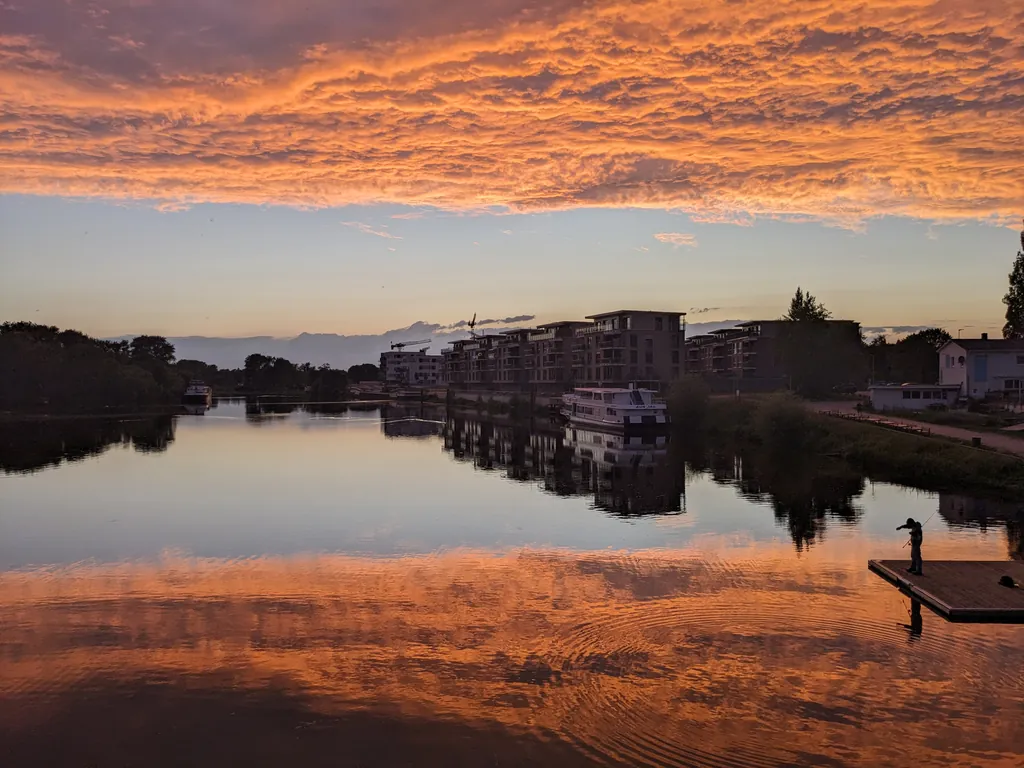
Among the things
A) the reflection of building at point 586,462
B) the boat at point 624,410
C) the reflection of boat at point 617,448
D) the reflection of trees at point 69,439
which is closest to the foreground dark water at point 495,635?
the reflection of building at point 586,462

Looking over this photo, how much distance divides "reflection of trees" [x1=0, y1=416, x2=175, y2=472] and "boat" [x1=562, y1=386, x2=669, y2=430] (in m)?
42.4

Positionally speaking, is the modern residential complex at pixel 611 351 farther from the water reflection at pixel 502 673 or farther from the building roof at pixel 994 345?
the water reflection at pixel 502 673

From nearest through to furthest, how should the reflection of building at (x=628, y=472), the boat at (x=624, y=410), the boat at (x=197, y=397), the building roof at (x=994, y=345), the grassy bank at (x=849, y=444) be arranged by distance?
the grassy bank at (x=849, y=444)
the reflection of building at (x=628, y=472)
the building roof at (x=994, y=345)
the boat at (x=624, y=410)
the boat at (x=197, y=397)

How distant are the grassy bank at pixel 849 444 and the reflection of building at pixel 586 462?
706 cm

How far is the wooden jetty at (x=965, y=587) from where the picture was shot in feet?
63.6

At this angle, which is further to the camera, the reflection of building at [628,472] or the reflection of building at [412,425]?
the reflection of building at [412,425]

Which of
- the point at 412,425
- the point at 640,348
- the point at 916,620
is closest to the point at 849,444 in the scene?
the point at 916,620

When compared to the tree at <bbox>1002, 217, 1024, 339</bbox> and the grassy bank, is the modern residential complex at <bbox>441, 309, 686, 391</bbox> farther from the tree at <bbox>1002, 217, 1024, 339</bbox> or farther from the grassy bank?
the tree at <bbox>1002, 217, 1024, 339</bbox>

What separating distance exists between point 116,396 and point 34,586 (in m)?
134

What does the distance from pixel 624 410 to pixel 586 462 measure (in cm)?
1978

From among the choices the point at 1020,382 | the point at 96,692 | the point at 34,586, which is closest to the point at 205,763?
the point at 96,692

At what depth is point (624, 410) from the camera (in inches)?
3159

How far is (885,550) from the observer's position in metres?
28.5

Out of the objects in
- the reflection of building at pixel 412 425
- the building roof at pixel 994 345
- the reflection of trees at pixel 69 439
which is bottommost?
the reflection of building at pixel 412 425
